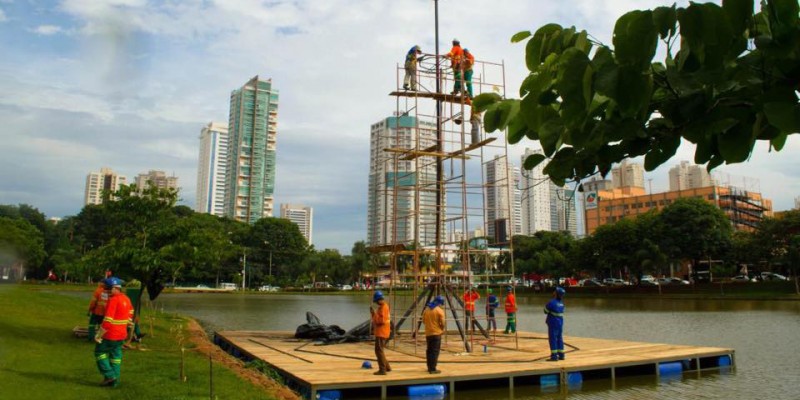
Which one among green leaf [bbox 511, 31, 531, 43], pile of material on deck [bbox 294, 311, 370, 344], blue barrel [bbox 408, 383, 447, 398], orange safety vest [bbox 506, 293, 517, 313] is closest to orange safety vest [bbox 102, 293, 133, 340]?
blue barrel [bbox 408, 383, 447, 398]

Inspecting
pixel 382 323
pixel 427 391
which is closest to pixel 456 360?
pixel 427 391

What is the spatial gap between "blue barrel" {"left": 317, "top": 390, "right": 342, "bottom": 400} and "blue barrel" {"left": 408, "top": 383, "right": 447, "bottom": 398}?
1.39 m

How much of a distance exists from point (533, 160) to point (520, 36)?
0.53m

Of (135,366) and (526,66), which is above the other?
(526,66)

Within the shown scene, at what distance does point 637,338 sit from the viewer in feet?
70.8

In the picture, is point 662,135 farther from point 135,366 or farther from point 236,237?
point 236,237

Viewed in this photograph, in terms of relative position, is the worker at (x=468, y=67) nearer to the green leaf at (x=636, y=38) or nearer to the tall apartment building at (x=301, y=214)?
the green leaf at (x=636, y=38)

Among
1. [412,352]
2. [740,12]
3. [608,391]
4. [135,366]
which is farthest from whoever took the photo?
[412,352]

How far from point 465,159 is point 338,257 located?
255 ft

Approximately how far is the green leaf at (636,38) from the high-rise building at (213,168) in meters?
140

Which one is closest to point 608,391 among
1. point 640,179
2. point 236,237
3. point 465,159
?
point 465,159

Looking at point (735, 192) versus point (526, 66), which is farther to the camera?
point (735, 192)

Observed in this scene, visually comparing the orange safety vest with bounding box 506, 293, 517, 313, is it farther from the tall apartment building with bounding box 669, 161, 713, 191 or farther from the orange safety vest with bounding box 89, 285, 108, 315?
the tall apartment building with bounding box 669, 161, 713, 191

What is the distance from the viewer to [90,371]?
10.1 meters
